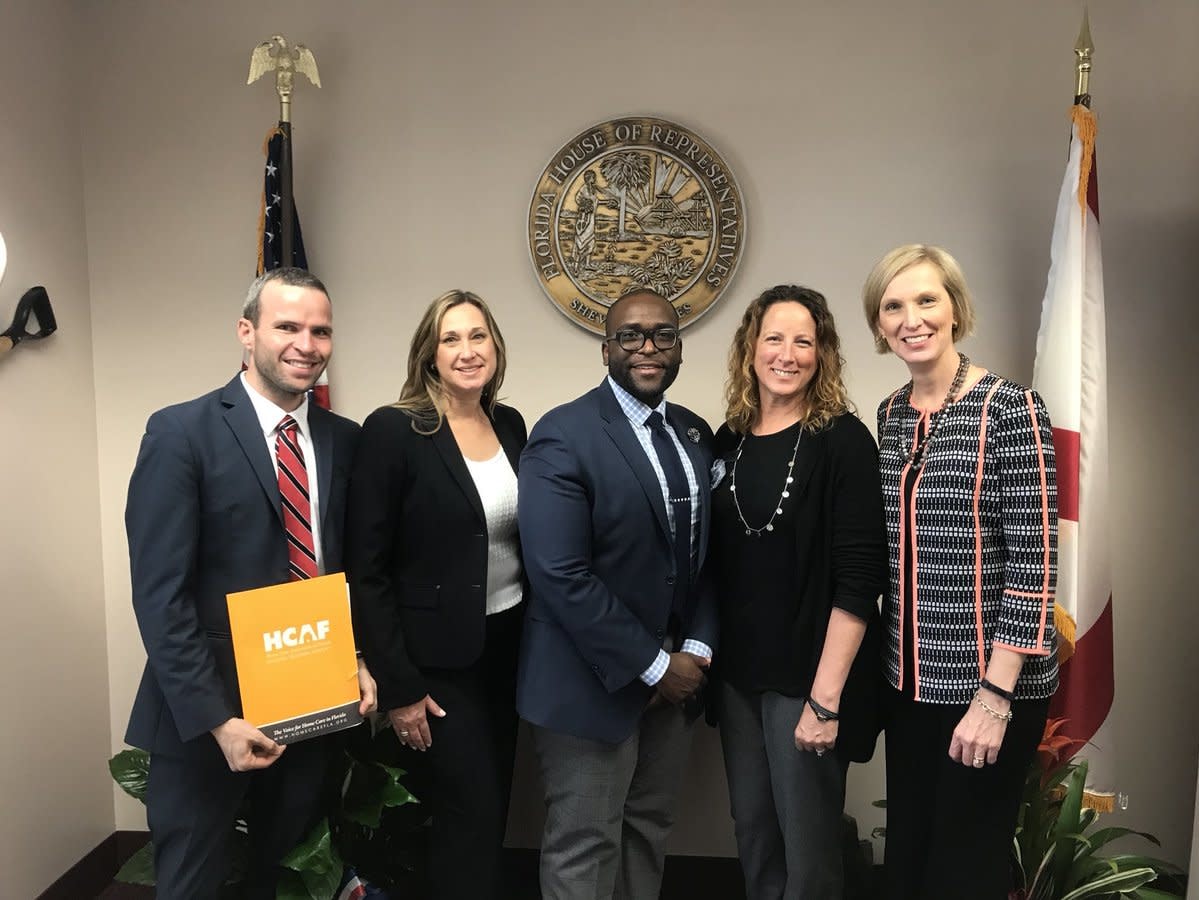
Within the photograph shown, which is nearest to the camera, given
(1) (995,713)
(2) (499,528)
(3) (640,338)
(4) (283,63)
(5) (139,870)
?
(1) (995,713)

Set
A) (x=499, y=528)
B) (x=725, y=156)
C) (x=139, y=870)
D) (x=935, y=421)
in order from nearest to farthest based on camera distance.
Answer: (x=935, y=421)
(x=499, y=528)
(x=139, y=870)
(x=725, y=156)

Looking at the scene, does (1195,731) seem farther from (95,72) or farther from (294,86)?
(95,72)

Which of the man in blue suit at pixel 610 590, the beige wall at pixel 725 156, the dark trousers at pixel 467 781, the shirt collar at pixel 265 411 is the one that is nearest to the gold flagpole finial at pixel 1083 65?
the beige wall at pixel 725 156

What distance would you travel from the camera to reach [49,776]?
2338mm

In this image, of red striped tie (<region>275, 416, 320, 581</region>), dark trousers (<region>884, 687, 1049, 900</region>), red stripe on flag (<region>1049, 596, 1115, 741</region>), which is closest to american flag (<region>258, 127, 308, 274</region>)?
red striped tie (<region>275, 416, 320, 581</region>)

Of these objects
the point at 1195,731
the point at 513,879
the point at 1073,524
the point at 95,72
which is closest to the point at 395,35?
the point at 95,72

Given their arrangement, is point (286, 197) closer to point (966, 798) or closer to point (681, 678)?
point (681, 678)

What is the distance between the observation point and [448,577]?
1792 millimetres

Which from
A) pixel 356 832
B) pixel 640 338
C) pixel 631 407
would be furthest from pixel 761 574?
pixel 356 832

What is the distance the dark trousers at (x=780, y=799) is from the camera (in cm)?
170

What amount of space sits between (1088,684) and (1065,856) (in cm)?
45

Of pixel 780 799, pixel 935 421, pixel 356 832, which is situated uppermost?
pixel 935 421

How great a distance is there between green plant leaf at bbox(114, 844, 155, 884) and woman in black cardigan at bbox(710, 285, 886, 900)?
1515 mm

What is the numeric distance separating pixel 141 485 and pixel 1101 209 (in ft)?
8.98
